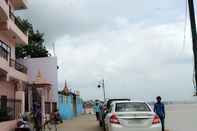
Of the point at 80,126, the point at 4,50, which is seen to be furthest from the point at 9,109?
the point at 80,126

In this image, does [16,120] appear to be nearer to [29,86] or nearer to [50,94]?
A: [29,86]

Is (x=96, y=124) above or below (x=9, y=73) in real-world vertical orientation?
below

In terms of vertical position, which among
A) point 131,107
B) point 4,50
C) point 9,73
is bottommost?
point 131,107

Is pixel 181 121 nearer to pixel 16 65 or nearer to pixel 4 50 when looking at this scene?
pixel 16 65

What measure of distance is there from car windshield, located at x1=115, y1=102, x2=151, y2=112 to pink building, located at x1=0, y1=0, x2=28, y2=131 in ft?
16.9

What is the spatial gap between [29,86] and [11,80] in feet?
8.10

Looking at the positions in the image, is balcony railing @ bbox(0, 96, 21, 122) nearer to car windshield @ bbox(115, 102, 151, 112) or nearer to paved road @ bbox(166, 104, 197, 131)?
car windshield @ bbox(115, 102, 151, 112)

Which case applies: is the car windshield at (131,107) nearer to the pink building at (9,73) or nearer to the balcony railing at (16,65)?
the pink building at (9,73)

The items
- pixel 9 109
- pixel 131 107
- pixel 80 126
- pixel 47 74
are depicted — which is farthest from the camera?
pixel 47 74

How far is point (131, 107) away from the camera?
17.5m

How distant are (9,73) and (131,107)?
10.2 m

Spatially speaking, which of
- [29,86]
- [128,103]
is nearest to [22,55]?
[29,86]

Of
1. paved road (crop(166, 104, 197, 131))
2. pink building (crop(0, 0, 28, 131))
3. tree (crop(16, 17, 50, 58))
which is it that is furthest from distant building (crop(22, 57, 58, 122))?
tree (crop(16, 17, 50, 58))

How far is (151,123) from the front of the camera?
16.2 metres
